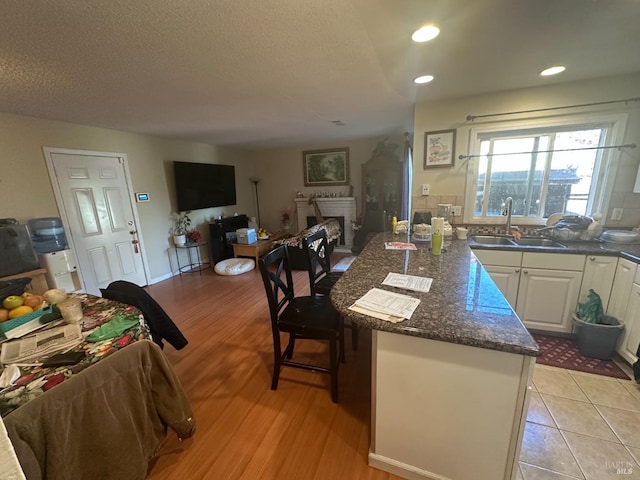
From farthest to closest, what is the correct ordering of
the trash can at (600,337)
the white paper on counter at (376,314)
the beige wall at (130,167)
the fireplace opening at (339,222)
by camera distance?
the fireplace opening at (339,222) → the beige wall at (130,167) → the trash can at (600,337) → the white paper on counter at (376,314)

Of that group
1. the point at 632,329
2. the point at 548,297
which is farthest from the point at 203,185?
the point at 632,329

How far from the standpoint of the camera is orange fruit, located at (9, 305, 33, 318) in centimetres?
135

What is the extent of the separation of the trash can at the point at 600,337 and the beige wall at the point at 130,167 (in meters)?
5.16

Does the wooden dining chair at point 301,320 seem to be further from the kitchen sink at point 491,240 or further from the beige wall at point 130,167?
the beige wall at point 130,167

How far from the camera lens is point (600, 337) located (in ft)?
6.50

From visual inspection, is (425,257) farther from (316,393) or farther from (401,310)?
(316,393)

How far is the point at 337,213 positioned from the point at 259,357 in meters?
3.91

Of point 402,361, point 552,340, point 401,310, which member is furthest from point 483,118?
point 402,361

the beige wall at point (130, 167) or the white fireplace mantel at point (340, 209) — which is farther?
the white fireplace mantel at point (340, 209)

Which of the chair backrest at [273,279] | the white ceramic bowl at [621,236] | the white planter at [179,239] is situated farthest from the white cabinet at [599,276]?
the white planter at [179,239]

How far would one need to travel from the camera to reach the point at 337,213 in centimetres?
566

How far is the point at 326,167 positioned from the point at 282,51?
411cm

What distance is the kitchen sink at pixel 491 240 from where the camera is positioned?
2504 millimetres

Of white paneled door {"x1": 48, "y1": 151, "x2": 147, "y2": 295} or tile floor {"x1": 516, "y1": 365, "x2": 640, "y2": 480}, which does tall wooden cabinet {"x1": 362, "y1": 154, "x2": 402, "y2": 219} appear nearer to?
tile floor {"x1": 516, "y1": 365, "x2": 640, "y2": 480}
